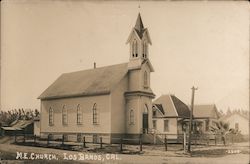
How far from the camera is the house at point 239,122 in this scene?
565 centimetres

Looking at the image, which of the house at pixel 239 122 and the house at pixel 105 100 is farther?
the house at pixel 239 122

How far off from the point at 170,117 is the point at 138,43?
3.27 feet

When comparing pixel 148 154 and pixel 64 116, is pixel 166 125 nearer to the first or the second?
pixel 148 154

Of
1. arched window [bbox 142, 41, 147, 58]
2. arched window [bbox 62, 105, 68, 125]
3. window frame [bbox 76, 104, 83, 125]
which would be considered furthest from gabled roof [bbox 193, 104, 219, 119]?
arched window [bbox 62, 105, 68, 125]

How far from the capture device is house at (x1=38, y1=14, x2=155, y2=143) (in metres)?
5.50

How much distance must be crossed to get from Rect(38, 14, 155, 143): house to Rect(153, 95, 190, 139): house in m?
0.09

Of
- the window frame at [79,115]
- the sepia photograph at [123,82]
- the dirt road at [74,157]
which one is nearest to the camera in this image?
the dirt road at [74,157]

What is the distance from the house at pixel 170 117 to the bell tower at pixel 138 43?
54 cm

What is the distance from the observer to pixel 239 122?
5.66 m

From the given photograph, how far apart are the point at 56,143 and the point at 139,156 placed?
3.34 feet

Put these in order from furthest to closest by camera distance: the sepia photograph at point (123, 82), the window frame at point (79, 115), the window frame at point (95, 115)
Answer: the window frame at point (79, 115) → the window frame at point (95, 115) → the sepia photograph at point (123, 82)

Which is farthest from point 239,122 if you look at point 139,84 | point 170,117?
point 139,84

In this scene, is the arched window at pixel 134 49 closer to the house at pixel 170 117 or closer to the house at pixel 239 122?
the house at pixel 170 117

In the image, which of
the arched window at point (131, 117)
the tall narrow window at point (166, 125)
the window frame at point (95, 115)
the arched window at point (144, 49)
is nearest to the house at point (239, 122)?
the tall narrow window at point (166, 125)
